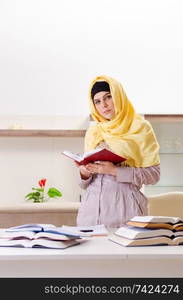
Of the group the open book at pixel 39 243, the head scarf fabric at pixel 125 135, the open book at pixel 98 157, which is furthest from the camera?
the head scarf fabric at pixel 125 135

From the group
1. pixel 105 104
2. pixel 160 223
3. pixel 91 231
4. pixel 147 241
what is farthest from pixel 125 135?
pixel 147 241

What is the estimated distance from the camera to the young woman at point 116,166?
8.29 ft

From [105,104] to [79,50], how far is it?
309cm

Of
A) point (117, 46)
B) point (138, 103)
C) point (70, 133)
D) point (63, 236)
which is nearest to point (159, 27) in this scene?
point (117, 46)

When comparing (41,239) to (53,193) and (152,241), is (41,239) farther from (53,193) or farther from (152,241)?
(53,193)

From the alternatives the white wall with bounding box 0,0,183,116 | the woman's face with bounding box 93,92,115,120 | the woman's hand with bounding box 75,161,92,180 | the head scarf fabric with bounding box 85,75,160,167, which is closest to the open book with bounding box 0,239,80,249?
the woman's hand with bounding box 75,161,92,180

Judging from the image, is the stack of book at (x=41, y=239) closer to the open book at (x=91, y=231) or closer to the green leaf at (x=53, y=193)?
the open book at (x=91, y=231)

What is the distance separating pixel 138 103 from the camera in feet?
18.7

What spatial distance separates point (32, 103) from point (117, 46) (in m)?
1.16

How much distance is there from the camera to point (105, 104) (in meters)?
2.78

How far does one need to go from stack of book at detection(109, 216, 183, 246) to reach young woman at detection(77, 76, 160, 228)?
793 mm

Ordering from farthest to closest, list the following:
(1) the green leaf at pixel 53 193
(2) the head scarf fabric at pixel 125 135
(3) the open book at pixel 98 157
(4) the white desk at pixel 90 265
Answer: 1. (1) the green leaf at pixel 53 193
2. (2) the head scarf fabric at pixel 125 135
3. (3) the open book at pixel 98 157
4. (4) the white desk at pixel 90 265

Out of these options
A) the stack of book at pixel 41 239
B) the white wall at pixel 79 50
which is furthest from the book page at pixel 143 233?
the white wall at pixel 79 50

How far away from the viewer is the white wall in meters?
5.72
